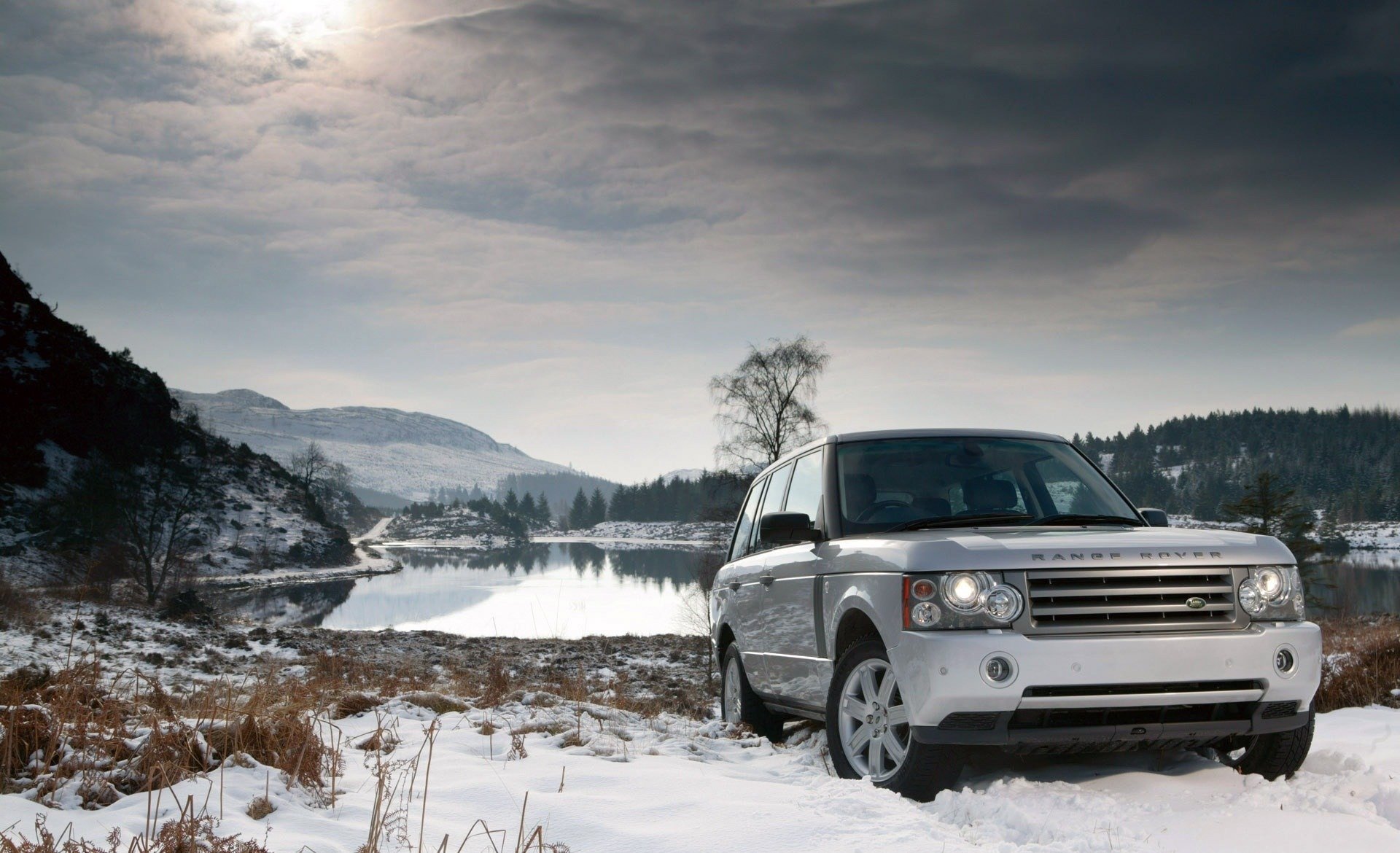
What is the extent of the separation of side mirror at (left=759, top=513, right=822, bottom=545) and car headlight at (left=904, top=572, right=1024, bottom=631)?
1311 mm

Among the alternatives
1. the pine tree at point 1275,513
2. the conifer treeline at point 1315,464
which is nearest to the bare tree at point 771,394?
the pine tree at point 1275,513

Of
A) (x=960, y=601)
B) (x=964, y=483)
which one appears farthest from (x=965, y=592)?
(x=964, y=483)

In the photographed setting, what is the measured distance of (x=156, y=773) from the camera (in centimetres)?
395

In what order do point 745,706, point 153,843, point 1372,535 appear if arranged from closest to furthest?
point 153,843
point 745,706
point 1372,535

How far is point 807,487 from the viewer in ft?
20.6

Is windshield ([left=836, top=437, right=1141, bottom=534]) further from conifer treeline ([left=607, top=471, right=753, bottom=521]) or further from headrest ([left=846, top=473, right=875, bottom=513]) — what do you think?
conifer treeline ([left=607, top=471, right=753, bottom=521])

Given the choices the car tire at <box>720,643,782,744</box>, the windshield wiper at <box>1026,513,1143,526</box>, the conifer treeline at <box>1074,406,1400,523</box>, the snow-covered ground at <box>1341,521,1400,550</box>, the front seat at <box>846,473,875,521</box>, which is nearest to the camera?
the windshield wiper at <box>1026,513,1143,526</box>

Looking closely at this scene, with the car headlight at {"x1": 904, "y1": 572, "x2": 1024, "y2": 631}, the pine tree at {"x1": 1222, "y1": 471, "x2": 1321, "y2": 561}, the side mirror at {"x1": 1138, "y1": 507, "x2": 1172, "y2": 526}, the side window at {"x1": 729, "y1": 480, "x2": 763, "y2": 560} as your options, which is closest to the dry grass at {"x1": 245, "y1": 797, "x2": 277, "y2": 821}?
the car headlight at {"x1": 904, "y1": 572, "x2": 1024, "y2": 631}

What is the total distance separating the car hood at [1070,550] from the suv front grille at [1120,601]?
2.0 inches

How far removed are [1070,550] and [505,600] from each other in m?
55.2

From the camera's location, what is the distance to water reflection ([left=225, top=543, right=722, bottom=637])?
4128cm

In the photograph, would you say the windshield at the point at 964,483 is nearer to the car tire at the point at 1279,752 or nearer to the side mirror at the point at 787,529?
the side mirror at the point at 787,529

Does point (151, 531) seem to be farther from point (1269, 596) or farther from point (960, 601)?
point (1269, 596)

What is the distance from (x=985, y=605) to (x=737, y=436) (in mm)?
32534
